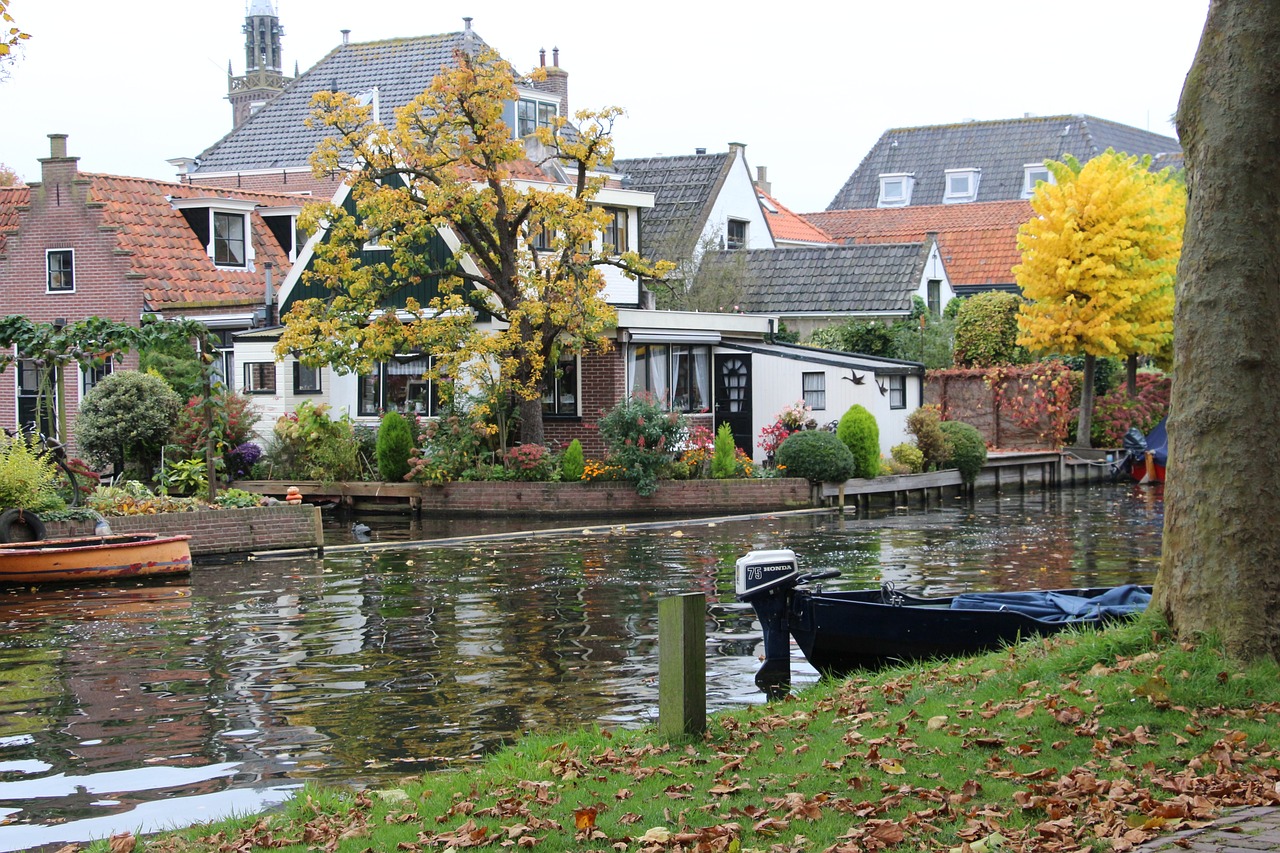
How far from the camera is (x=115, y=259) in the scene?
40781 millimetres

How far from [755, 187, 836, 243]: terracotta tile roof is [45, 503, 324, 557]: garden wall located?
33614 millimetres

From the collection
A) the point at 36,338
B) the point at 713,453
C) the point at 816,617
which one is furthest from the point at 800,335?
the point at 816,617

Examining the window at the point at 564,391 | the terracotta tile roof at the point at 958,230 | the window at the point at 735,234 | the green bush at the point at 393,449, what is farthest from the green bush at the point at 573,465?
the terracotta tile roof at the point at 958,230

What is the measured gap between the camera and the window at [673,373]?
3450 centimetres

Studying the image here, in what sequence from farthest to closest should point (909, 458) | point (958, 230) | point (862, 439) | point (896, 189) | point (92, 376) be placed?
point (896, 189)
point (958, 230)
point (92, 376)
point (909, 458)
point (862, 439)

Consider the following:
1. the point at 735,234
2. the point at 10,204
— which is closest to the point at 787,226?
the point at 735,234

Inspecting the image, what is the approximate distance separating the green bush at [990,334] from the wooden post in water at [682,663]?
115ft

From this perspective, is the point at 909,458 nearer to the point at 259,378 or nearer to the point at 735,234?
the point at 259,378

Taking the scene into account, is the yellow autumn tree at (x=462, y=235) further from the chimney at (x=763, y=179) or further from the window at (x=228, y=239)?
the chimney at (x=763, y=179)

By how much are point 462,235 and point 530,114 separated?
16399mm

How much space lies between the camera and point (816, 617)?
1245 centimetres

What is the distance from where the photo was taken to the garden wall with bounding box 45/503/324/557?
75.8 ft

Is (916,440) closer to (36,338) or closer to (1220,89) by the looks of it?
(36,338)

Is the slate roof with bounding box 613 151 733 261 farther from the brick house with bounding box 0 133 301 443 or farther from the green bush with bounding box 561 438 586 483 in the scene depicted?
the green bush with bounding box 561 438 586 483
